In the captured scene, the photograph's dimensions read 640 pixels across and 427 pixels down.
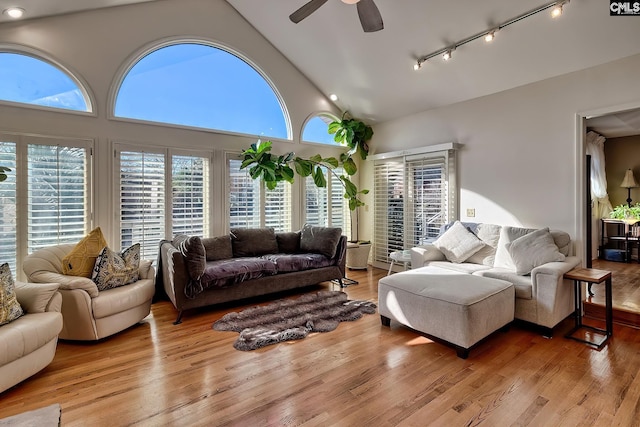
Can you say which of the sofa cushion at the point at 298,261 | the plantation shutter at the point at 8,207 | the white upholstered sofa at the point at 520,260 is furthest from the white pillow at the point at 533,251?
the plantation shutter at the point at 8,207

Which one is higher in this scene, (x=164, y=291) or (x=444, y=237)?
(x=444, y=237)

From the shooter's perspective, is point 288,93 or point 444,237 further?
point 288,93

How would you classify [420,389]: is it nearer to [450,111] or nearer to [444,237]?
[444,237]

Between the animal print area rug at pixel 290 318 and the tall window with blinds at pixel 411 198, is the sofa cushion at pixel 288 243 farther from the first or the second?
the tall window with blinds at pixel 411 198

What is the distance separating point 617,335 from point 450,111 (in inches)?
134

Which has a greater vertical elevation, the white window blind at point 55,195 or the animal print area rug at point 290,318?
the white window blind at point 55,195

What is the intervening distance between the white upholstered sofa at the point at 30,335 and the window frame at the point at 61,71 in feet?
6.72

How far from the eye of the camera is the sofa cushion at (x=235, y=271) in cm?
368

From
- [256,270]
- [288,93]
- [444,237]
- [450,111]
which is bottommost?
[256,270]

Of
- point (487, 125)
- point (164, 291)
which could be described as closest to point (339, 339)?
point (164, 291)

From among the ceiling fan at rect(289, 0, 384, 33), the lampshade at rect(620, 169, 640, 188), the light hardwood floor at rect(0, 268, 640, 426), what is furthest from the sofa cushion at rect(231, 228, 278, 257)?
the lampshade at rect(620, 169, 640, 188)

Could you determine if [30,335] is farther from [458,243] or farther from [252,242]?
[458,243]

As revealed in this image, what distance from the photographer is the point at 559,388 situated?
88.8 inches

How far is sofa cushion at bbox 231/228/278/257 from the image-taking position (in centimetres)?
471
